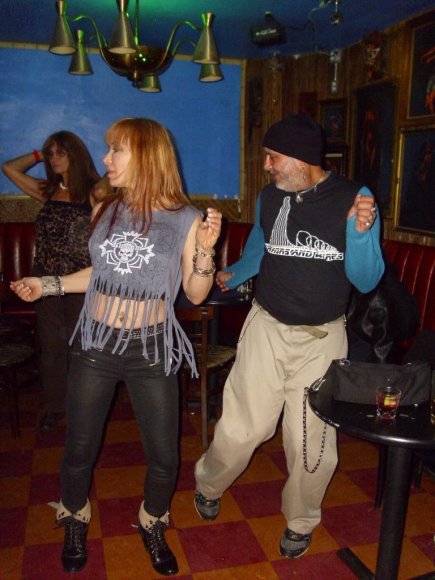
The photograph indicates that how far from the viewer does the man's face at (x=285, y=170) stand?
82.8 inches

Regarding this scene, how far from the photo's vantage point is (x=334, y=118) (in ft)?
16.8

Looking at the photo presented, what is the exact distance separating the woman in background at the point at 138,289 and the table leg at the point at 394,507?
799 millimetres

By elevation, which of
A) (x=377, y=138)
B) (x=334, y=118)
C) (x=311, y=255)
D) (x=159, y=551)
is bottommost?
(x=159, y=551)

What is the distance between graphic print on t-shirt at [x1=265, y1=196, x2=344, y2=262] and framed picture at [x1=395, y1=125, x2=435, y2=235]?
7.58ft

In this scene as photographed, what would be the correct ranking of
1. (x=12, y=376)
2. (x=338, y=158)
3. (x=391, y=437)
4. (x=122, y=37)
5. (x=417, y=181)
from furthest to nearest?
(x=338, y=158) < (x=417, y=181) < (x=12, y=376) < (x=122, y=37) < (x=391, y=437)

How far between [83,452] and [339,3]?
3498 mm

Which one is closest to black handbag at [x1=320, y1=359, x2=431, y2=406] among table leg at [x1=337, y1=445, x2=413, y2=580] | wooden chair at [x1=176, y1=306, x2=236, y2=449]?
table leg at [x1=337, y1=445, x2=413, y2=580]

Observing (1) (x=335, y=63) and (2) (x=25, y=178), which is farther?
(1) (x=335, y=63)

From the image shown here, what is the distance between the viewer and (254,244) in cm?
247

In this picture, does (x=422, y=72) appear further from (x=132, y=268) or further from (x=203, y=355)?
(x=132, y=268)

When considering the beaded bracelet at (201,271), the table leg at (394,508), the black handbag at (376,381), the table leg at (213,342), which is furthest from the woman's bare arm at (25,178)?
the table leg at (394,508)

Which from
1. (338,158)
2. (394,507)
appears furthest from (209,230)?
(338,158)

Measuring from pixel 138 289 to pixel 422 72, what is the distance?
10.6 feet

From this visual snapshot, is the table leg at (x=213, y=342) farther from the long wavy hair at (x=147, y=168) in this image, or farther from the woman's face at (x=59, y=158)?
the long wavy hair at (x=147, y=168)
